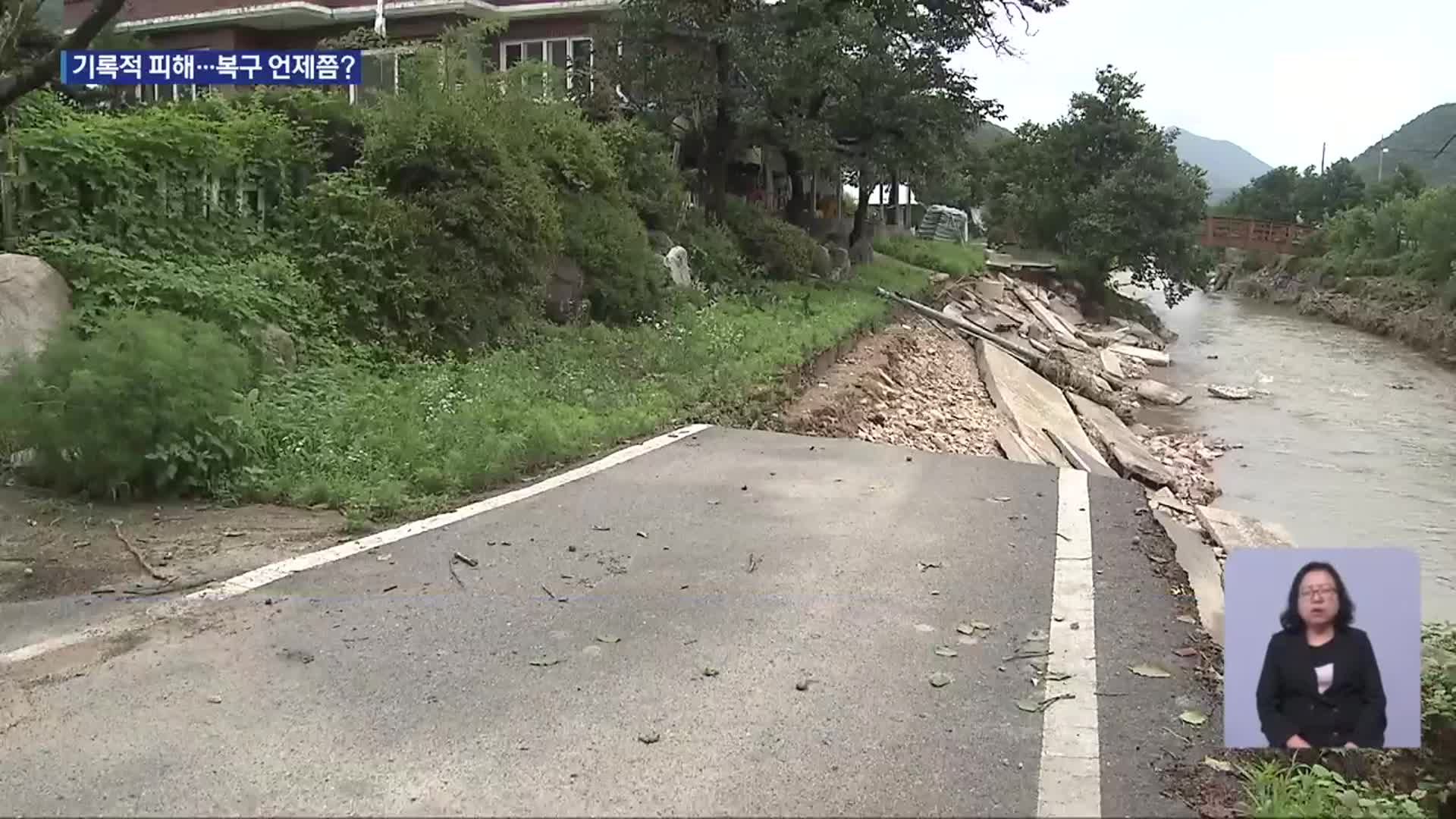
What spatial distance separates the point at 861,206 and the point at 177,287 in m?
21.6

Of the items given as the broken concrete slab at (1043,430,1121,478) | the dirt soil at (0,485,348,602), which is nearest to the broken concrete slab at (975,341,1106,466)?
the broken concrete slab at (1043,430,1121,478)

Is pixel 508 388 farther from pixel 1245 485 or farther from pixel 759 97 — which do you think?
pixel 759 97

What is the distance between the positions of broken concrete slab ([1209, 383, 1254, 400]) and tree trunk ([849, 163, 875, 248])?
28.4 feet

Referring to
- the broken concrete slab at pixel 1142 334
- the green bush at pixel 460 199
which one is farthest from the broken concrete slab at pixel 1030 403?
the broken concrete slab at pixel 1142 334

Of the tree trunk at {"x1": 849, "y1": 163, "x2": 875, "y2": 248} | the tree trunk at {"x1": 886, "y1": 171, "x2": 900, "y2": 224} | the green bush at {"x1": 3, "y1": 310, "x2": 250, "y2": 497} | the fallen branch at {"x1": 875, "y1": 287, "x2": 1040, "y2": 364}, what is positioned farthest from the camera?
the tree trunk at {"x1": 886, "y1": 171, "x2": 900, "y2": 224}

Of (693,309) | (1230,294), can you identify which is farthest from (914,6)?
(1230,294)

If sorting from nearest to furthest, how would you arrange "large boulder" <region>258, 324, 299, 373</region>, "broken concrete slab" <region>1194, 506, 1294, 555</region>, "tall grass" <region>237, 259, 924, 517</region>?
1. "tall grass" <region>237, 259, 924, 517</region>
2. "large boulder" <region>258, 324, 299, 373</region>
3. "broken concrete slab" <region>1194, 506, 1294, 555</region>

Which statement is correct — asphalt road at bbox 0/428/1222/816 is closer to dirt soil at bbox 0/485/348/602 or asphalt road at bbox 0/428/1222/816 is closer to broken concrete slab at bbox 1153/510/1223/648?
broken concrete slab at bbox 1153/510/1223/648

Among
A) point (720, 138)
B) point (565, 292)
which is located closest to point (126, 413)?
point (565, 292)

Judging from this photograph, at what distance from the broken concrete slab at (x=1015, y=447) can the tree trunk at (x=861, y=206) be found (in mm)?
9418

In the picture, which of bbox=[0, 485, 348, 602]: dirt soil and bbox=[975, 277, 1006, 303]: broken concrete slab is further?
bbox=[975, 277, 1006, 303]: broken concrete slab

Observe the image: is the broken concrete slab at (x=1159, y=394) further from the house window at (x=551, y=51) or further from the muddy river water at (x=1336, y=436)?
the house window at (x=551, y=51)

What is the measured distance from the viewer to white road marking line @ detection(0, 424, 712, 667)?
189 inches

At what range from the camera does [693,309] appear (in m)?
15.2
